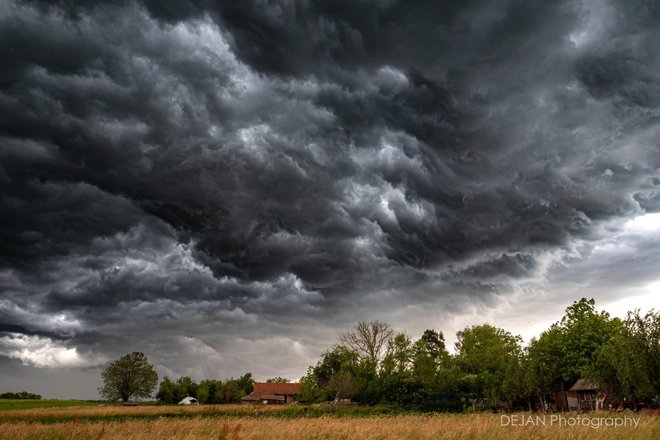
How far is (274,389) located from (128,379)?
4022cm

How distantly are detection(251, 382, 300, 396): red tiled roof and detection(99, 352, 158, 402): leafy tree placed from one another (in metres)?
30.6

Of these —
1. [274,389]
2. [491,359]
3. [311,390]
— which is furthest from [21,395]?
[491,359]

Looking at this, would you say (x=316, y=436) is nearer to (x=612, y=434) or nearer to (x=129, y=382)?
(x=612, y=434)

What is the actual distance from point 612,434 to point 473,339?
9914cm

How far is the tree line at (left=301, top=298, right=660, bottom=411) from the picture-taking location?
3275 centimetres

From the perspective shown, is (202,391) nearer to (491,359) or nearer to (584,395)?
(491,359)

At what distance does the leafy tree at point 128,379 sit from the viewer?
124 m

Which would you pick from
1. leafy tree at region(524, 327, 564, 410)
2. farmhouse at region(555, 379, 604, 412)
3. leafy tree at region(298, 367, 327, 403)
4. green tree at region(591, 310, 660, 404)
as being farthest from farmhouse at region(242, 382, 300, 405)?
green tree at region(591, 310, 660, 404)

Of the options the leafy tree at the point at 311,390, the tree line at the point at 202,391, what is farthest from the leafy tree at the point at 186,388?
the leafy tree at the point at 311,390

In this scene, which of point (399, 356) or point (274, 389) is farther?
point (274, 389)

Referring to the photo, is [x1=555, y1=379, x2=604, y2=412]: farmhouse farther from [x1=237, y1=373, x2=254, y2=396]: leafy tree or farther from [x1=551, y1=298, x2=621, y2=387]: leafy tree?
[x1=237, y1=373, x2=254, y2=396]: leafy tree

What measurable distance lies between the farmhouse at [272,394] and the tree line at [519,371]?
1252 inches

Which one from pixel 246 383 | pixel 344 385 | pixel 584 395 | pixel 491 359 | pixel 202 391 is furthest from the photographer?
pixel 246 383

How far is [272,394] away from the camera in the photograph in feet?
386
